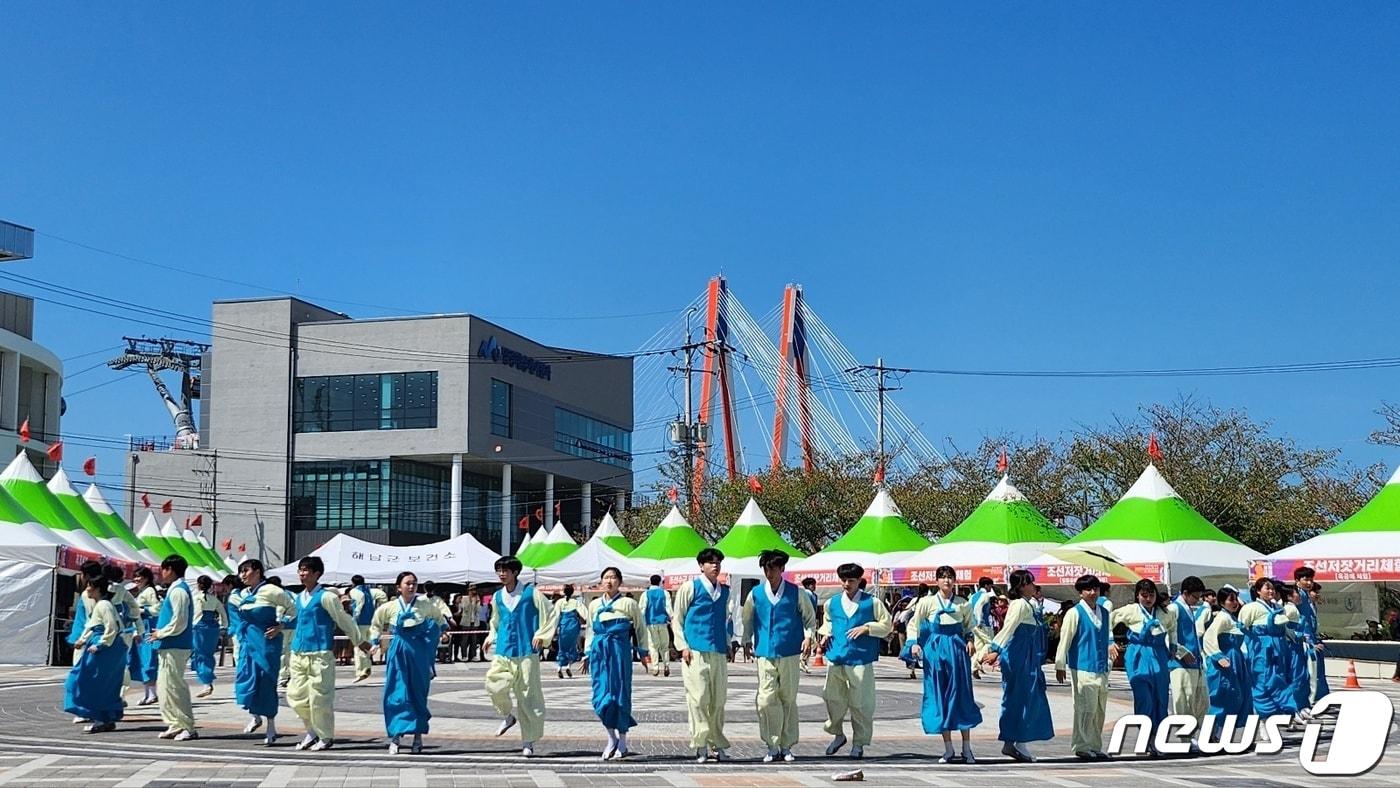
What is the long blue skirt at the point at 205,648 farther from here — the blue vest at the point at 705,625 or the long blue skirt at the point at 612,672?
the blue vest at the point at 705,625

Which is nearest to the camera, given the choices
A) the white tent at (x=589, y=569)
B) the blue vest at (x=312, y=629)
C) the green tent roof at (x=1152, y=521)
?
the blue vest at (x=312, y=629)

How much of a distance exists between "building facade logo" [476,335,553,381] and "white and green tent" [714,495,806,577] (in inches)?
1343

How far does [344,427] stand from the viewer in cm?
7044

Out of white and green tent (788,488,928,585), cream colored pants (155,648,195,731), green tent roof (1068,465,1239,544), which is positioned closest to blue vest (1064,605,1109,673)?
cream colored pants (155,648,195,731)

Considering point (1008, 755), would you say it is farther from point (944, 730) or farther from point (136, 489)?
point (136, 489)

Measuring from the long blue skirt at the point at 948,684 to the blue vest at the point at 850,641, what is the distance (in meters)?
0.56

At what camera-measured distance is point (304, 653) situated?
46.6 feet

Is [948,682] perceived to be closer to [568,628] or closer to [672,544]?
[568,628]

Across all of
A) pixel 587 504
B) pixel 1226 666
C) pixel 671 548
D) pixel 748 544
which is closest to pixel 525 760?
pixel 1226 666

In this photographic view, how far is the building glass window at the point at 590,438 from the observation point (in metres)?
79.1

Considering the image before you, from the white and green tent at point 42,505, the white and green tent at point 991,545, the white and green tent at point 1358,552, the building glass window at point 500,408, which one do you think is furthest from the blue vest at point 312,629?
the building glass window at point 500,408

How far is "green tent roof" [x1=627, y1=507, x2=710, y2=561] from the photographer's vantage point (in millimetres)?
38125

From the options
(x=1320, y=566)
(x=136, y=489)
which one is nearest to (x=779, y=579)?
(x=1320, y=566)

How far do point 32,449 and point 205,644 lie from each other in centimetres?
5040
